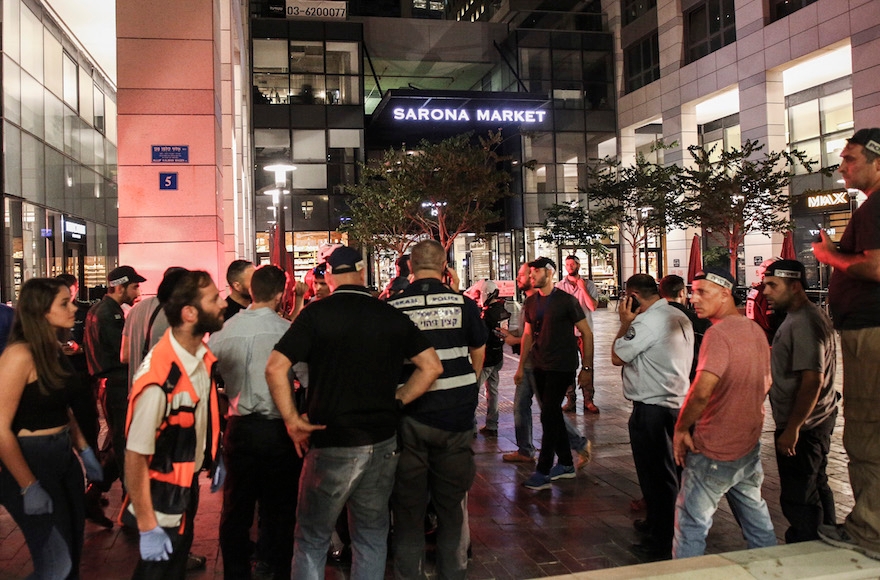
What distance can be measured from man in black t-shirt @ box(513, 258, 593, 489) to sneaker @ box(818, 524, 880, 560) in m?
2.67

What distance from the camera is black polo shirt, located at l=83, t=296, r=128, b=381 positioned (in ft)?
18.5

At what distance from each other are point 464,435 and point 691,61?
113ft

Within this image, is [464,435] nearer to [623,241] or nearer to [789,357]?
[789,357]

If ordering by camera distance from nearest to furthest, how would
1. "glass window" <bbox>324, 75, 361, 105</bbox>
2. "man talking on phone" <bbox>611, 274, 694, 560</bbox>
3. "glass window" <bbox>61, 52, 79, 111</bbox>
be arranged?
"man talking on phone" <bbox>611, 274, 694, 560</bbox>, "glass window" <bbox>61, 52, 79, 111</bbox>, "glass window" <bbox>324, 75, 361, 105</bbox>

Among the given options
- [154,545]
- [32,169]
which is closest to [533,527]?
[154,545]

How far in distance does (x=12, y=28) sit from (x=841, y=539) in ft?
54.5

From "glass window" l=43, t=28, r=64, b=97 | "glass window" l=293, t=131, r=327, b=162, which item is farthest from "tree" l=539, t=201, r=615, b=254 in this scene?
"glass window" l=43, t=28, r=64, b=97

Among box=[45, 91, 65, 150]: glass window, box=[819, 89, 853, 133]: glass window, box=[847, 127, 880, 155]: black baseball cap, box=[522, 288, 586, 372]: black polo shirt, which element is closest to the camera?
box=[847, 127, 880, 155]: black baseball cap

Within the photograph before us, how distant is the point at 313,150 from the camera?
34.9m

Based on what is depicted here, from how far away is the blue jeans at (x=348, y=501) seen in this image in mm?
3586

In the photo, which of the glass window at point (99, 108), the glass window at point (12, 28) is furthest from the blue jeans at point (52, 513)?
the glass window at point (99, 108)

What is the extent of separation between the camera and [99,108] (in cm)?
2281

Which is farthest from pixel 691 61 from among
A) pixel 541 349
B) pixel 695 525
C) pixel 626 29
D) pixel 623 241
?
pixel 695 525

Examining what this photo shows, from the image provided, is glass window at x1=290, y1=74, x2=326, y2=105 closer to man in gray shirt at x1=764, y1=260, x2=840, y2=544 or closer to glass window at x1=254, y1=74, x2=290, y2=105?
glass window at x1=254, y1=74, x2=290, y2=105
